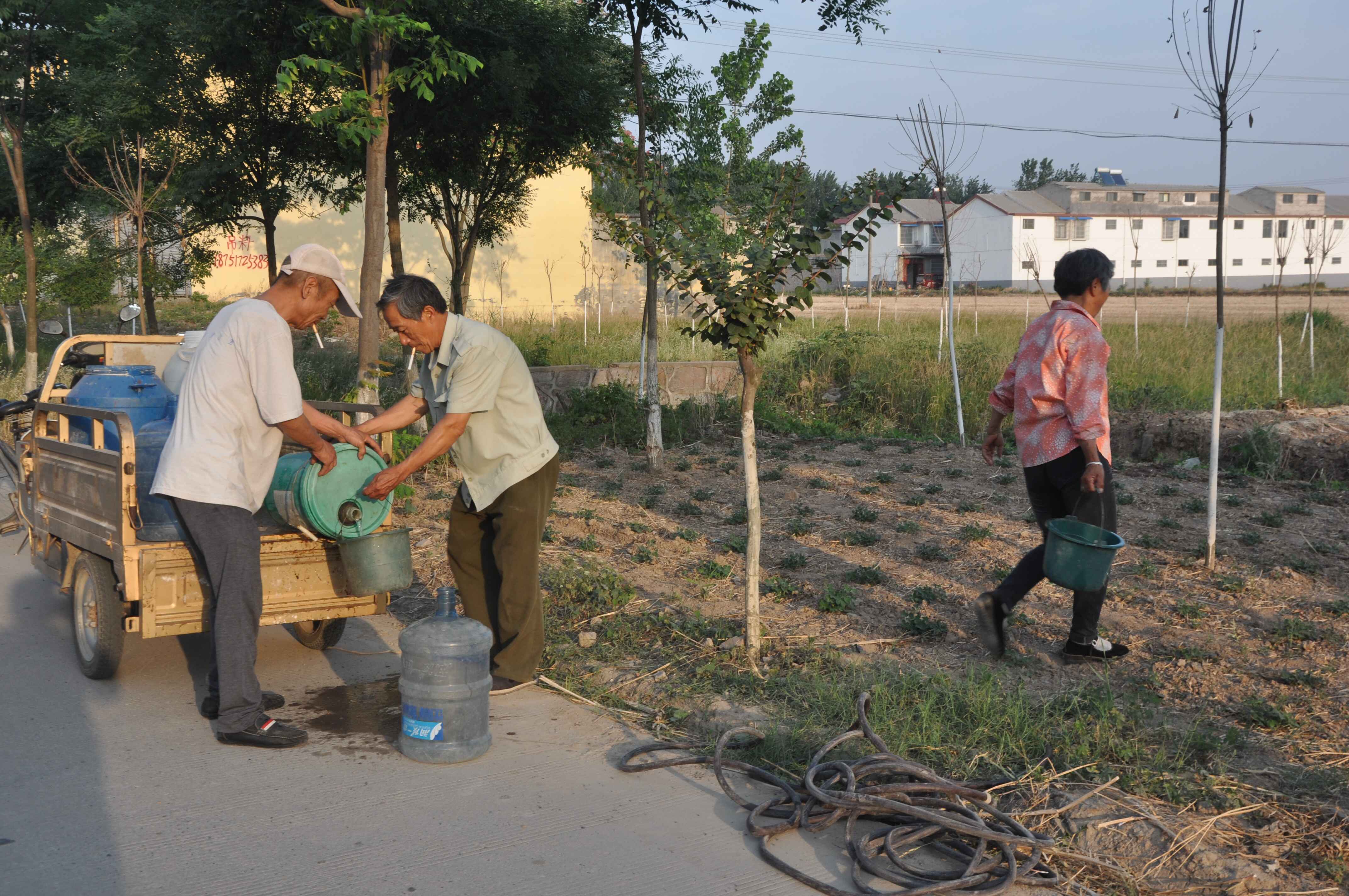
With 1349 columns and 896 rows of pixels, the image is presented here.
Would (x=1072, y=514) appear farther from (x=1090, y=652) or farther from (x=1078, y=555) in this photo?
(x=1090, y=652)

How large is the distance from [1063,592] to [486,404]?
12.0ft

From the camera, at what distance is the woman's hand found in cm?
465

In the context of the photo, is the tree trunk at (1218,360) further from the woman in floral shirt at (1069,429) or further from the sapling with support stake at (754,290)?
the sapling with support stake at (754,290)

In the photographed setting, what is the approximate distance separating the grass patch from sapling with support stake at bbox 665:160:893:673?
0.78 m

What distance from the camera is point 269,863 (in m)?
3.35

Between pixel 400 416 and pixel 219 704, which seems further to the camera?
pixel 400 416

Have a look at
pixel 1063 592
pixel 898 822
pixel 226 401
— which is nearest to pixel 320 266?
pixel 226 401

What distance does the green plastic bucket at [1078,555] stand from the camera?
4660 mm

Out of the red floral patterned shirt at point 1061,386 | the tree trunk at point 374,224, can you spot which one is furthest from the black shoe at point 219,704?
the tree trunk at point 374,224

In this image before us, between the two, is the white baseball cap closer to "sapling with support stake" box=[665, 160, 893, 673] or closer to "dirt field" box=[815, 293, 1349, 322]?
"sapling with support stake" box=[665, 160, 893, 673]

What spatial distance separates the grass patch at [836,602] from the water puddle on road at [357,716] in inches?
91.8

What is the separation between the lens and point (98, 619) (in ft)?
16.7

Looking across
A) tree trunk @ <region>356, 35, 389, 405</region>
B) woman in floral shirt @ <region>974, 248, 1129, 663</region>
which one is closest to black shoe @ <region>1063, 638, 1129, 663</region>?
woman in floral shirt @ <region>974, 248, 1129, 663</region>

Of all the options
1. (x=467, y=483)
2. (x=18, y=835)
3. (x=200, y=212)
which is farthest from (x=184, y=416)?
(x=200, y=212)
